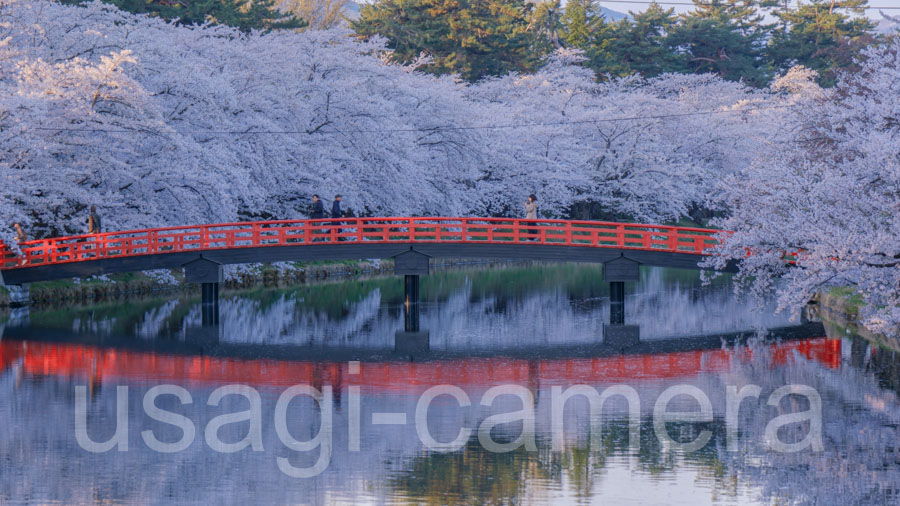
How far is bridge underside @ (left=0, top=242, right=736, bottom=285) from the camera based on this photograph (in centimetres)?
3388

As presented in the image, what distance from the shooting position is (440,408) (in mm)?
19031

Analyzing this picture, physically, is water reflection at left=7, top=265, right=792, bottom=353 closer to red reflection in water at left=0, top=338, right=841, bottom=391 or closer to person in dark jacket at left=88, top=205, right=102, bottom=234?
person in dark jacket at left=88, top=205, right=102, bottom=234

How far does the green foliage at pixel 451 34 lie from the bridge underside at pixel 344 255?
36.6m

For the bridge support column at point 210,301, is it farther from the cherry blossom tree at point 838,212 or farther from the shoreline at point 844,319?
the shoreline at point 844,319


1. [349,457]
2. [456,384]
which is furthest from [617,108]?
[349,457]

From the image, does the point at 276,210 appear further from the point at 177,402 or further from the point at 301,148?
the point at 177,402

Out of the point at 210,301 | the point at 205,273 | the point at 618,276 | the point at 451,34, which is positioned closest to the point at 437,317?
the point at 618,276

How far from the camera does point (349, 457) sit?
15.2 metres

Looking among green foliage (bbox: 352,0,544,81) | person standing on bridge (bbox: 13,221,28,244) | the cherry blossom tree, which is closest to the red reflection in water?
the cherry blossom tree

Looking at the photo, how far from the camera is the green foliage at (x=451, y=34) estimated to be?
71562 millimetres

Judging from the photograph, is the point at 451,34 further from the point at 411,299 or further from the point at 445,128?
the point at 411,299

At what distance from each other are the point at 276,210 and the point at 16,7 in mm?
11375

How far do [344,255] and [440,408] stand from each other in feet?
52.6

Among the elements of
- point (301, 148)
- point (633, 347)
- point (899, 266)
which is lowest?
point (633, 347)
